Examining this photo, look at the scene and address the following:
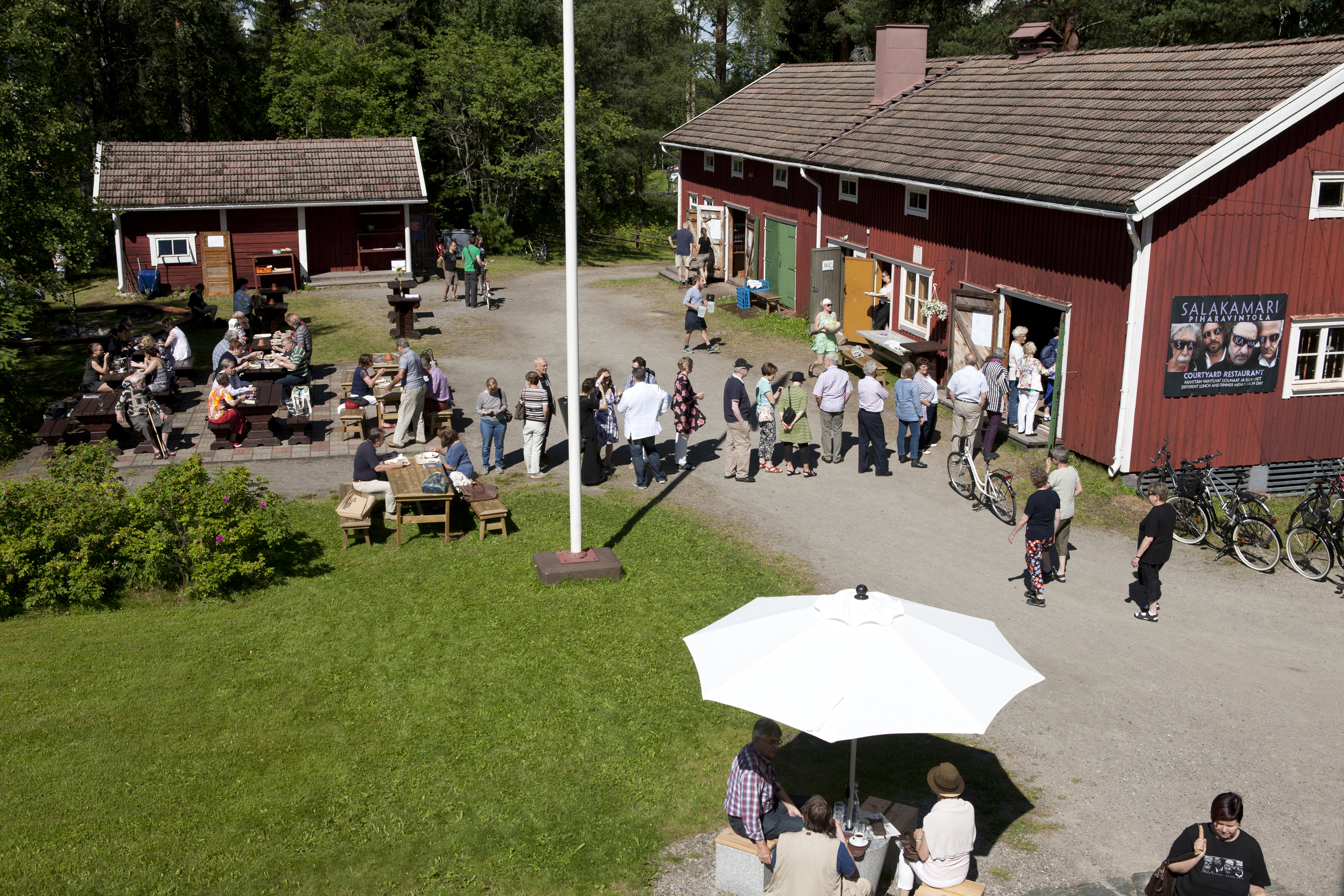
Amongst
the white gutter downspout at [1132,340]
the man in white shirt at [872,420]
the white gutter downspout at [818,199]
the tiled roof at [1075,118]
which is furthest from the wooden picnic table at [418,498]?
the white gutter downspout at [818,199]

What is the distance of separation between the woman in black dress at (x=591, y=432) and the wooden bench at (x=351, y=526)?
3.18 m

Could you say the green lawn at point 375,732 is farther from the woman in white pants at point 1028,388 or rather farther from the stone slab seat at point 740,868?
the woman in white pants at point 1028,388

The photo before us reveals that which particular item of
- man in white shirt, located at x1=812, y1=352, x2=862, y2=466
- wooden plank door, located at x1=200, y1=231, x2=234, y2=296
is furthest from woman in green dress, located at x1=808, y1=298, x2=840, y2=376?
wooden plank door, located at x1=200, y1=231, x2=234, y2=296

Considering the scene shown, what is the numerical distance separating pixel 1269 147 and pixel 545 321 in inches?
668

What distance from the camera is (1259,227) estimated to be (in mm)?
14859

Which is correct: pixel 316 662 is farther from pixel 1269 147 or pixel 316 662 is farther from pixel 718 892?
pixel 1269 147

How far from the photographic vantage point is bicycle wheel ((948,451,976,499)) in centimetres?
1566

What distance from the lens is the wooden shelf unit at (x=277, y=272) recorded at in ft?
98.9

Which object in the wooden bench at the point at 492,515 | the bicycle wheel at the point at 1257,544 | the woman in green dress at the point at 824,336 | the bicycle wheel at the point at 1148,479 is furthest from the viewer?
the woman in green dress at the point at 824,336

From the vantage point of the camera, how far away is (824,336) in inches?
778

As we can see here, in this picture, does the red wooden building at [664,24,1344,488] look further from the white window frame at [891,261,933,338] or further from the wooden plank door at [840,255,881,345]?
the wooden plank door at [840,255,881,345]

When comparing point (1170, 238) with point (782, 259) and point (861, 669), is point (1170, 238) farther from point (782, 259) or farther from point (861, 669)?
point (782, 259)

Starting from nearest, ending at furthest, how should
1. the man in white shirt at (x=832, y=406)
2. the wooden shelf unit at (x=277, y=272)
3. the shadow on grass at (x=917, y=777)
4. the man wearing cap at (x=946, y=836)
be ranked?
the man wearing cap at (x=946, y=836) < the shadow on grass at (x=917, y=777) < the man in white shirt at (x=832, y=406) < the wooden shelf unit at (x=277, y=272)

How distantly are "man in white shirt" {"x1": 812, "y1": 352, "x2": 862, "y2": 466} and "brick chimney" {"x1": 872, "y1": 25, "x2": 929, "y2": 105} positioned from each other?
11.4 meters
